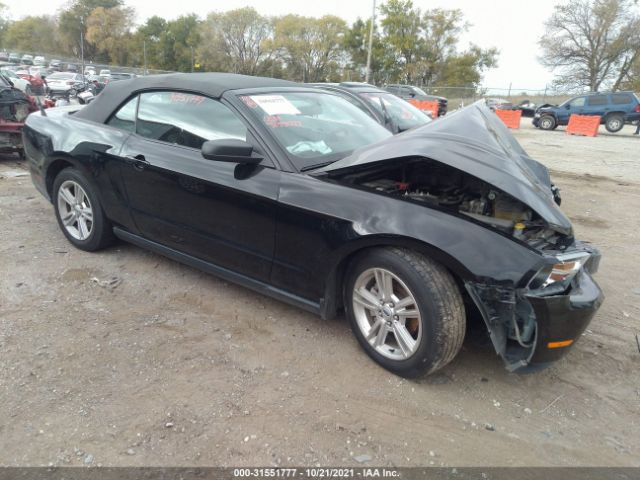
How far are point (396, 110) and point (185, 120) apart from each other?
203 inches

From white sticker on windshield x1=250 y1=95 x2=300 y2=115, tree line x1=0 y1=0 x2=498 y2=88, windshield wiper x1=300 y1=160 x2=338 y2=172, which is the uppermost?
tree line x1=0 y1=0 x2=498 y2=88

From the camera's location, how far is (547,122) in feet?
68.9

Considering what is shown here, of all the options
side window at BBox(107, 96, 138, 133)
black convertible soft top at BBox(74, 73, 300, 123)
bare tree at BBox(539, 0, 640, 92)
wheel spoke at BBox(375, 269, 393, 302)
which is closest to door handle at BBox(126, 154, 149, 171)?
side window at BBox(107, 96, 138, 133)

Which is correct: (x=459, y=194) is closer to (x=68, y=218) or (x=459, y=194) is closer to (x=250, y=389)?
(x=250, y=389)

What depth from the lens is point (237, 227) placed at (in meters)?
2.99

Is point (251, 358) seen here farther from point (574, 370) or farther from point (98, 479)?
point (574, 370)

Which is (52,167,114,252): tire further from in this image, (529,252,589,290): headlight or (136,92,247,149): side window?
(529,252,589,290): headlight

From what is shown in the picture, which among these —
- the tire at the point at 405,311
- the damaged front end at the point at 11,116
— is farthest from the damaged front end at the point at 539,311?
the damaged front end at the point at 11,116

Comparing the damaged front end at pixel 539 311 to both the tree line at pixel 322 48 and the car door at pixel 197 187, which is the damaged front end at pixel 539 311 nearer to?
the car door at pixel 197 187

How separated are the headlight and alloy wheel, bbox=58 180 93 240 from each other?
11.4ft

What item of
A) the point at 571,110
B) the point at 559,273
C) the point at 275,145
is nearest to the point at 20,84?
the point at 275,145

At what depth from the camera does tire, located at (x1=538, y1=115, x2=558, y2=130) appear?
20844 mm

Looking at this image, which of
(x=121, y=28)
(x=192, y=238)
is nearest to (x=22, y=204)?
(x=192, y=238)

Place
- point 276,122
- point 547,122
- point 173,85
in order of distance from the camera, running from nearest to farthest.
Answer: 1. point 276,122
2. point 173,85
3. point 547,122
